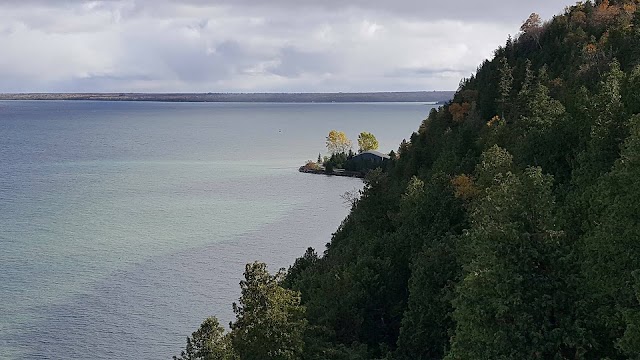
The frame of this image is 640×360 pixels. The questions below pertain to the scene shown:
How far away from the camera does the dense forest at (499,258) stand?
18.8 meters

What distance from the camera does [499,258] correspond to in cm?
1947

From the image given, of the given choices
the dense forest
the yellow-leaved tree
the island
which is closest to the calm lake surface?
the island

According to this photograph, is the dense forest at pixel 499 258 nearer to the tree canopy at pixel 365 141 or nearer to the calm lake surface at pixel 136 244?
the calm lake surface at pixel 136 244

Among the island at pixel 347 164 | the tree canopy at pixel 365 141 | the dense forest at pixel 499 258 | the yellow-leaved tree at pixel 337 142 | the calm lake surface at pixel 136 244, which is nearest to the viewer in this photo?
the dense forest at pixel 499 258

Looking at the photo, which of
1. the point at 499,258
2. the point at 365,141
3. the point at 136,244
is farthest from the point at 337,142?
the point at 499,258

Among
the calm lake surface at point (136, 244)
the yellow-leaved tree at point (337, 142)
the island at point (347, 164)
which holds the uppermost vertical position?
the yellow-leaved tree at point (337, 142)

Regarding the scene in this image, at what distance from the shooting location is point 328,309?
35.8 m

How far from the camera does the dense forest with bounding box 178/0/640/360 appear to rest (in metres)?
18.8

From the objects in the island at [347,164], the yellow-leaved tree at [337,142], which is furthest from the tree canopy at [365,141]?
the yellow-leaved tree at [337,142]

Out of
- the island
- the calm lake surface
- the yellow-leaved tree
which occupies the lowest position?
the calm lake surface

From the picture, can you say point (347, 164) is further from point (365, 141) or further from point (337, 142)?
point (337, 142)

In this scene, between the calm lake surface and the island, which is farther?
the island

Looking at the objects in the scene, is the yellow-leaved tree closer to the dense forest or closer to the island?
the island

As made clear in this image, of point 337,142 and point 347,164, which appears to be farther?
point 337,142
